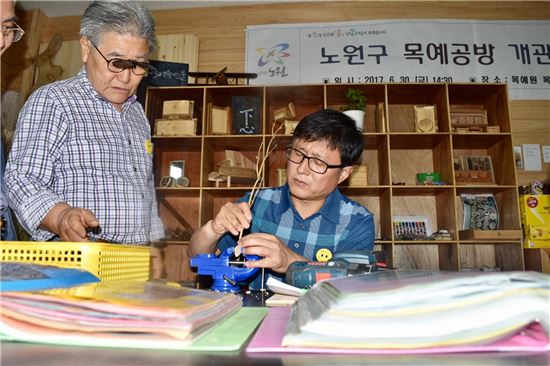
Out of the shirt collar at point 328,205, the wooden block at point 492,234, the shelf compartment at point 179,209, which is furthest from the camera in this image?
the shelf compartment at point 179,209

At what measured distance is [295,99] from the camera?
12.6 ft

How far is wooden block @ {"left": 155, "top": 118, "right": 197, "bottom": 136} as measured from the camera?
3590 mm

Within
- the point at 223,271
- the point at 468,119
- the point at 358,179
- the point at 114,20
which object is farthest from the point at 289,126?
the point at 223,271

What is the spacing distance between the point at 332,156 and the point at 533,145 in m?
2.97

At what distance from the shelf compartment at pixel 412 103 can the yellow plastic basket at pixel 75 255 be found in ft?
10.5

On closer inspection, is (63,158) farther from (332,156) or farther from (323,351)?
(323,351)

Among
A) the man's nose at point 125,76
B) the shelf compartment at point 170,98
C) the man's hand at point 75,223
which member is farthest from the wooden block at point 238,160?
the man's hand at point 75,223

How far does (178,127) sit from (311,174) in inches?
85.0

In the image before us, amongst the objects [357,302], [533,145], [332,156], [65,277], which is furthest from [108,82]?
[533,145]

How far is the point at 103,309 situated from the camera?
1.29 ft

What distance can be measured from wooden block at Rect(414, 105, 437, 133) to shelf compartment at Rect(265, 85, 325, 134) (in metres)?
0.88

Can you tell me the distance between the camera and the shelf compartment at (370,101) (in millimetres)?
3561

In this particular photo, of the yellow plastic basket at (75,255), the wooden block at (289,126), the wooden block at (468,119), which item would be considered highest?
the wooden block at (468,119)

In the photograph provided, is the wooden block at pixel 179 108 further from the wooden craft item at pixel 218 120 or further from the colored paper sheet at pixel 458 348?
the colored paper sheet at pixel 458 348
